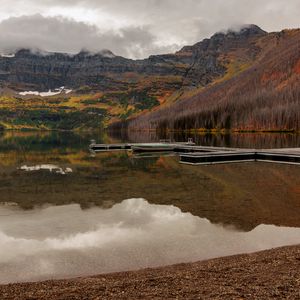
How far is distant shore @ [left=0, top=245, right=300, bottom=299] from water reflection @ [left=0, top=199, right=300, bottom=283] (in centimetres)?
161

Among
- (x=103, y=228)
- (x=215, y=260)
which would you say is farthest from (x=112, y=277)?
(x=103, y=228)

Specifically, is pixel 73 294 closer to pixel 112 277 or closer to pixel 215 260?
pixel 112 277

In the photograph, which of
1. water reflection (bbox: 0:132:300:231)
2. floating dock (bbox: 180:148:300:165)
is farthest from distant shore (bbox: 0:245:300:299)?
floating dock (bbox: 180:148:300:165)

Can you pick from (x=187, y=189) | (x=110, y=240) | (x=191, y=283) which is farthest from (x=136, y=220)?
(x=187, y=189)

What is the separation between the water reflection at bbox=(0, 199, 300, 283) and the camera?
58.2ft

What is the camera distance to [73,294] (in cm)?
1333

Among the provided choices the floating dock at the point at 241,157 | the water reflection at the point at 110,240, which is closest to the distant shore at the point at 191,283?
the water reflection at the point at 110,240

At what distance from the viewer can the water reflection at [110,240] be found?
58.2ft

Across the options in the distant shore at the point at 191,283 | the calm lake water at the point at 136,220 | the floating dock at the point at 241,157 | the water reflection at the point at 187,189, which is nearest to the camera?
the distant shore at the point at 191,283

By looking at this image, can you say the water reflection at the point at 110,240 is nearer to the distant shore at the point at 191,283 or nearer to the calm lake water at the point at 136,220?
the calm lake water at the point at 136,220

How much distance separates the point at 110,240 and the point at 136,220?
15.1 ft

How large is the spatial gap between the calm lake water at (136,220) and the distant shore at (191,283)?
1.63 m

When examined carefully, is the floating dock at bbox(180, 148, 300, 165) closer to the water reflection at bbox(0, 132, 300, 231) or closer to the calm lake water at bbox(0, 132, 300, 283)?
the water reflection at bbox(0, 132, 300, 231)

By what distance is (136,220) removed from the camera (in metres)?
26.1
